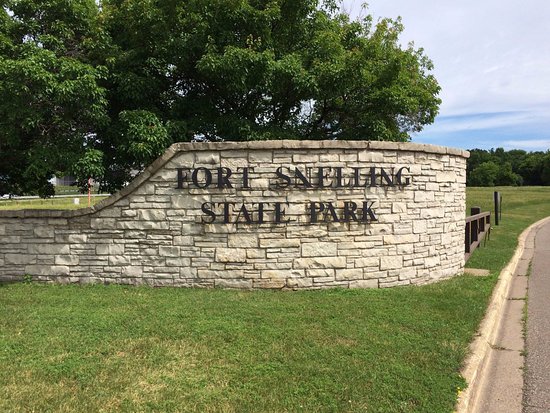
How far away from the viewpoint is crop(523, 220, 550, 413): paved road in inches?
151

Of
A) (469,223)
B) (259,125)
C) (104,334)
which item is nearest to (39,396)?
(104,334)

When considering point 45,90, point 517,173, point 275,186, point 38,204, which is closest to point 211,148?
point 275,186

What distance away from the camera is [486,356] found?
15.6 ft

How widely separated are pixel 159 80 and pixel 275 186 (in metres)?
3.65

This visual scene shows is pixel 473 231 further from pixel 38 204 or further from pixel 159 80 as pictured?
pixel 38 204

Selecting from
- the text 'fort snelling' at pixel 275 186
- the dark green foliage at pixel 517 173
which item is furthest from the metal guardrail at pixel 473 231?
the dark green foliage at pixel 517 173

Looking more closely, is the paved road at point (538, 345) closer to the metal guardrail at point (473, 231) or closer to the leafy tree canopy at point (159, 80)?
the metal guardrail at point (473, 231)

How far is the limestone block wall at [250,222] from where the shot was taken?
6.67m

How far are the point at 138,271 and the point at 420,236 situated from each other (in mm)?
4467

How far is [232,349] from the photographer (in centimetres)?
433

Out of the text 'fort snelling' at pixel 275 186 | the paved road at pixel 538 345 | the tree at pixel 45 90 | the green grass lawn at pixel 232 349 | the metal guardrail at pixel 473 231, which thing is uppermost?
the tree at pixel 45 90

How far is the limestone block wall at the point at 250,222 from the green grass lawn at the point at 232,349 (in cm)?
34

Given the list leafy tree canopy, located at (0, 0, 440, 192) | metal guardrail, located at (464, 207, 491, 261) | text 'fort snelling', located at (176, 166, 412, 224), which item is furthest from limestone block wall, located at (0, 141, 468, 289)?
metal guardrail, located at (464, 207, 491, 261)

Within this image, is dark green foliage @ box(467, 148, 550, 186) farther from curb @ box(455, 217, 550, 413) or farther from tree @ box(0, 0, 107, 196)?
tree @ box(0, 0, 107, 196)
